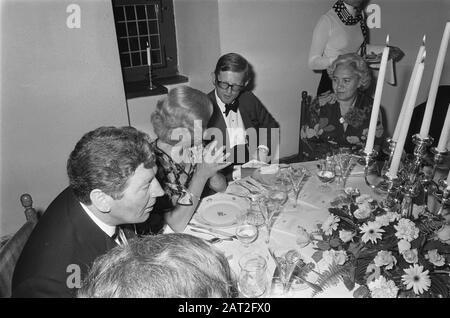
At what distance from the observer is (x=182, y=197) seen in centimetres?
188

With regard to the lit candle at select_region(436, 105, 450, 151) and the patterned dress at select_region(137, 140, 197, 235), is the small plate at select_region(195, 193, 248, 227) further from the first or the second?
the lit candle at select_region(436, 105, 450, 151)

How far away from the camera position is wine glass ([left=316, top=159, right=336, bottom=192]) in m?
2.08

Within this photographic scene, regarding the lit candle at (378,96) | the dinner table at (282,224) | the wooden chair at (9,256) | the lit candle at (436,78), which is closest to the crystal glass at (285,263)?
the dinner table at (282,224)

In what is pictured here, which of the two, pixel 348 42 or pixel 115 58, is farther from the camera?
pixel 348 42

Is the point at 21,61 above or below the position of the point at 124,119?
above

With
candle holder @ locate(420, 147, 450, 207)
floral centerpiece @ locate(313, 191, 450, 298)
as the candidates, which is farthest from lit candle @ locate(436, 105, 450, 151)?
floral centerpiece @ locate(313, 191, 450, 298)

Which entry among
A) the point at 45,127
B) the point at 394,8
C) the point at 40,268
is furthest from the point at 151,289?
the point at 394,8

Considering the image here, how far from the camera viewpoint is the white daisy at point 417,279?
3.92 ft

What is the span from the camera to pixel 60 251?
4.35 feet

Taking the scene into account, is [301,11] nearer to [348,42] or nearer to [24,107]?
[348,42]

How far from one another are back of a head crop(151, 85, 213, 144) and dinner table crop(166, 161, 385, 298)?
18.6 inches

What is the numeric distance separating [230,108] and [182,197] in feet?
4.12

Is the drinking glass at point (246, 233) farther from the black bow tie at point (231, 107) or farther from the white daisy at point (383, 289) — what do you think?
the black bow tie at point (231, 107)

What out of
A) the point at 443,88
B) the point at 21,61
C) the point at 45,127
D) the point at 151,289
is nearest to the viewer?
the point at 151,289
